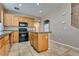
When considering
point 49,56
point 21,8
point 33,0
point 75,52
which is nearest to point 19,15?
point 21,8

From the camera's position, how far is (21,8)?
5.52 feet

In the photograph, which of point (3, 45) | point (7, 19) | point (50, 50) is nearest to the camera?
point (3, 45)

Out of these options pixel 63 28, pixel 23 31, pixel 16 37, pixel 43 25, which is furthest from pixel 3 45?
pixel 63 28

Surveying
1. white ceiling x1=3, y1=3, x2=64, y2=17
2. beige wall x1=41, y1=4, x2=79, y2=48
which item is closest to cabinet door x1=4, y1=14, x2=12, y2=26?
white ceiling x1=3, y1=3, x2=64, y2=17

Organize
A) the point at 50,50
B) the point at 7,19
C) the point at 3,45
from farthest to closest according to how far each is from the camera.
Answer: the point at 50,50 < the point at 7,19 < the point at 3,45

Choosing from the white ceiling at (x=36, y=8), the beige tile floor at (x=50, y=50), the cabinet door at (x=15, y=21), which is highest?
the white ceiling at (x=36, y=8)

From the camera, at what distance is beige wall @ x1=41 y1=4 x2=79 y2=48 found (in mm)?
1666

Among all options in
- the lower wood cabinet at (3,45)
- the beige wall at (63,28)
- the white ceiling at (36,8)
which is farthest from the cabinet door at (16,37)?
the beige wall at (63,28)

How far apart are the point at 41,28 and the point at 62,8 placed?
1.69 ft

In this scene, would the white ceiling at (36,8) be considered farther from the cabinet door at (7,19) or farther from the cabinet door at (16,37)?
the cabinet door at (16,37)

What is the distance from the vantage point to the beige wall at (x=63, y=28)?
1.67m

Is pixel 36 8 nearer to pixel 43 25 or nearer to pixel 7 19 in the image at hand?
pixel 43 25

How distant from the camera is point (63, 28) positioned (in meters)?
1.69

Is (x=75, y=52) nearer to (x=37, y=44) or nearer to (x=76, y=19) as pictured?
(x=76, y=19)
